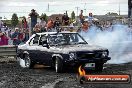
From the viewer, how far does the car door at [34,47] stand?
14.3 meters

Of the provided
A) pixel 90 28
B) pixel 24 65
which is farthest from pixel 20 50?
pixel 90 28

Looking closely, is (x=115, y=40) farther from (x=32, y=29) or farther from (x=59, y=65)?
(x=59, y=65)

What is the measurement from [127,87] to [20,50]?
7248 millimetres

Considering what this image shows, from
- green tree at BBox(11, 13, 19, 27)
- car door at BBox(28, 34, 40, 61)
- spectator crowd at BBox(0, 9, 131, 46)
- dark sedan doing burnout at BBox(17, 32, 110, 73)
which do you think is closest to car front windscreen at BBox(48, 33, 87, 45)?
dark sedan doing burnout at BBox(17, 32, 110, 73)

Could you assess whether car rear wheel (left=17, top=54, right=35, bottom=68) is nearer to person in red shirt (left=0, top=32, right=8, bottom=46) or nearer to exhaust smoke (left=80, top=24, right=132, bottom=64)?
exhaust smoke (left=80, top=24, right=132, bottom=64)

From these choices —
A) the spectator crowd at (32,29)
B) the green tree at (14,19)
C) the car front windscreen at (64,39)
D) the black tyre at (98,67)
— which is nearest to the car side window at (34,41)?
the car front windscreen at (64,39)

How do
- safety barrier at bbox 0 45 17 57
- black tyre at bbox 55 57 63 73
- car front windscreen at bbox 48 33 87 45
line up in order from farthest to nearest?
safety barrier at bbox 0 45 17 57 → car front windscreen at bbox 48 33 87 45 → black tyre at bbox 55 57 63 73

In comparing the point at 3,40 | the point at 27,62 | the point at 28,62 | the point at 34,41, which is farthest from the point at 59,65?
the point at 3,40

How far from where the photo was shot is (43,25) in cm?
2167

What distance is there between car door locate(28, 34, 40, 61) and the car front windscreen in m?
0.77

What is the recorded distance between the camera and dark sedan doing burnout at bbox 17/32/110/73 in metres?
12.6

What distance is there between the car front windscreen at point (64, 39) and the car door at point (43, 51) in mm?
217

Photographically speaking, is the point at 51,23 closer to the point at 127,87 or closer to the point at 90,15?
the point at 90,15

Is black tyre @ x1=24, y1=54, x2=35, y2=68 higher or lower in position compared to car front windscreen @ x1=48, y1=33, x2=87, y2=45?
lower
